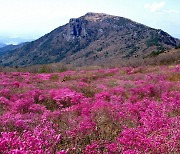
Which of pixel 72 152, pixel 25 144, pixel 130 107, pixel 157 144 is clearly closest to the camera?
pixel 25 144

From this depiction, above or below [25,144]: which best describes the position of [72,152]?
below

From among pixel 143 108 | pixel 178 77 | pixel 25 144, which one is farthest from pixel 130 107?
pixel 178 77

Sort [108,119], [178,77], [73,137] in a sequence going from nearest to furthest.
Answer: [73,137]
[108,119]
[178,77]

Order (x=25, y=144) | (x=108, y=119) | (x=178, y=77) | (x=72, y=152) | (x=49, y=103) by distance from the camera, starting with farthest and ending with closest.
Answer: (x=178, y=77) < (x=49, y=103) < (x=108, y=119) < (x=72, y=152) < (x=25, y=144)

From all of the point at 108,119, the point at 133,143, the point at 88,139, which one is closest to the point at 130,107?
the point at 108,119

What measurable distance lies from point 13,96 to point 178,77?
41.5 ft

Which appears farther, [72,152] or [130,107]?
[130,107]

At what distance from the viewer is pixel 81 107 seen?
12633mm

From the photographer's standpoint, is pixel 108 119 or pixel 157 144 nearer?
pixel 157 144

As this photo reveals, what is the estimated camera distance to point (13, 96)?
1680 cm

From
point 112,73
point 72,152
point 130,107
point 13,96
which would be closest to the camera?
point 72,152

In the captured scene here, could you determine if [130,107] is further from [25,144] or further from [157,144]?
[25,144]

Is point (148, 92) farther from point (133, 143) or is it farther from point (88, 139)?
Result: point (133, 143)

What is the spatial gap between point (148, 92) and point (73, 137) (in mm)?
8265
